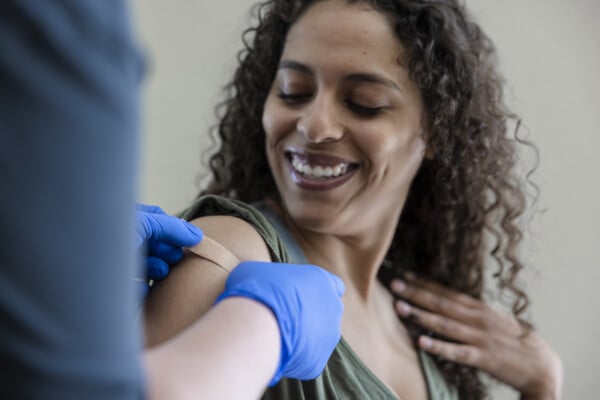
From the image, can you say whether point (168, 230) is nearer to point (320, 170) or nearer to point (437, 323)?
point (320, 170)

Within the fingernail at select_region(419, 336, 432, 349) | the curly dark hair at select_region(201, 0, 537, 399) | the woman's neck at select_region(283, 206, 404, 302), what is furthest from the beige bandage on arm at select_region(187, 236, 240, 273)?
the fingernail at select_region(419, 336, 432, 349)

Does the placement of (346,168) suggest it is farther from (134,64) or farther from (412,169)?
(134,64)

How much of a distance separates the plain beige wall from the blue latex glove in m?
1.20

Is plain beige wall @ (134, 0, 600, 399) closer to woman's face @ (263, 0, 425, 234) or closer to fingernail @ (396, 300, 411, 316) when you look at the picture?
fingernail @ (396, 300, 411, 316)

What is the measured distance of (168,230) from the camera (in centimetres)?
100

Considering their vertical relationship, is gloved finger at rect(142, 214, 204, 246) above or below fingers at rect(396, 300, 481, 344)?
above

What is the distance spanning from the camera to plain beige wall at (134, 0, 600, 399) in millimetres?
2104

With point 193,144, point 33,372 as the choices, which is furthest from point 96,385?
point 193,144

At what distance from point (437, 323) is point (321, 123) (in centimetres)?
64

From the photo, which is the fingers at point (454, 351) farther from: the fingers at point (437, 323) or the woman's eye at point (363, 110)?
the woman's eye at point (363, 110)

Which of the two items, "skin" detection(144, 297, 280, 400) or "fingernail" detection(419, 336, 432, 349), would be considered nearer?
"skin" detection(144, 297, 280, 400)

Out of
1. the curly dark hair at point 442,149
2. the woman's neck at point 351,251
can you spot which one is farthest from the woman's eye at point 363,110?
the woman's neck at point 351,251

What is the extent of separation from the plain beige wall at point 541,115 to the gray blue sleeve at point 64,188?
64.6 inches

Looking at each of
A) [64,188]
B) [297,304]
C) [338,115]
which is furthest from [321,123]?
[64,188]
